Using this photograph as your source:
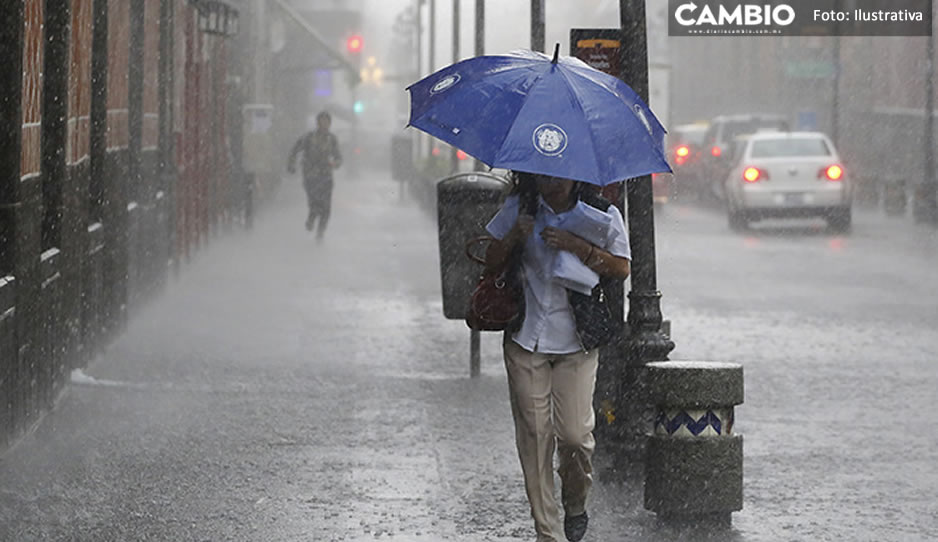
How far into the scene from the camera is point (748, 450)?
381 inches

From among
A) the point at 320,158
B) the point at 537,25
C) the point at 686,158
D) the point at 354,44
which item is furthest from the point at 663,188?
the point at 537,25

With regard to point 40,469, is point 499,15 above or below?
above

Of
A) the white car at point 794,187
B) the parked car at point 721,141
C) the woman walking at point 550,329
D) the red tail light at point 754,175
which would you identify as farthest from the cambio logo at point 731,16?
the parked car at point 721,141

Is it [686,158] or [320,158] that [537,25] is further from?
[686,158]

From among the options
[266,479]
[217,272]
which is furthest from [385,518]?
[217,272]

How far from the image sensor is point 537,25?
35.5 ft

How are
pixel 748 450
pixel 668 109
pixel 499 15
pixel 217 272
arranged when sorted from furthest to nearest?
pixel 499 15, pixel 668 109, pixel 217 272, pixel 748 450

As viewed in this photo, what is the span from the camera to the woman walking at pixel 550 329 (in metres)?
6.61

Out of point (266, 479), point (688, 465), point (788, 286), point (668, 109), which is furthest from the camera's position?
point (668, 109)

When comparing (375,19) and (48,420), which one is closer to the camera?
(48,420)

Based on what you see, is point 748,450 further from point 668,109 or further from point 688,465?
point 668,109

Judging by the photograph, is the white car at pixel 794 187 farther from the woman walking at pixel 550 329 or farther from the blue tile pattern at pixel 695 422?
the woman walking at pixel 550 329

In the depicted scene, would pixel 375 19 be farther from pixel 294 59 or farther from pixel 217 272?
pixel 217 272

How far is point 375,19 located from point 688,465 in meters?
147
